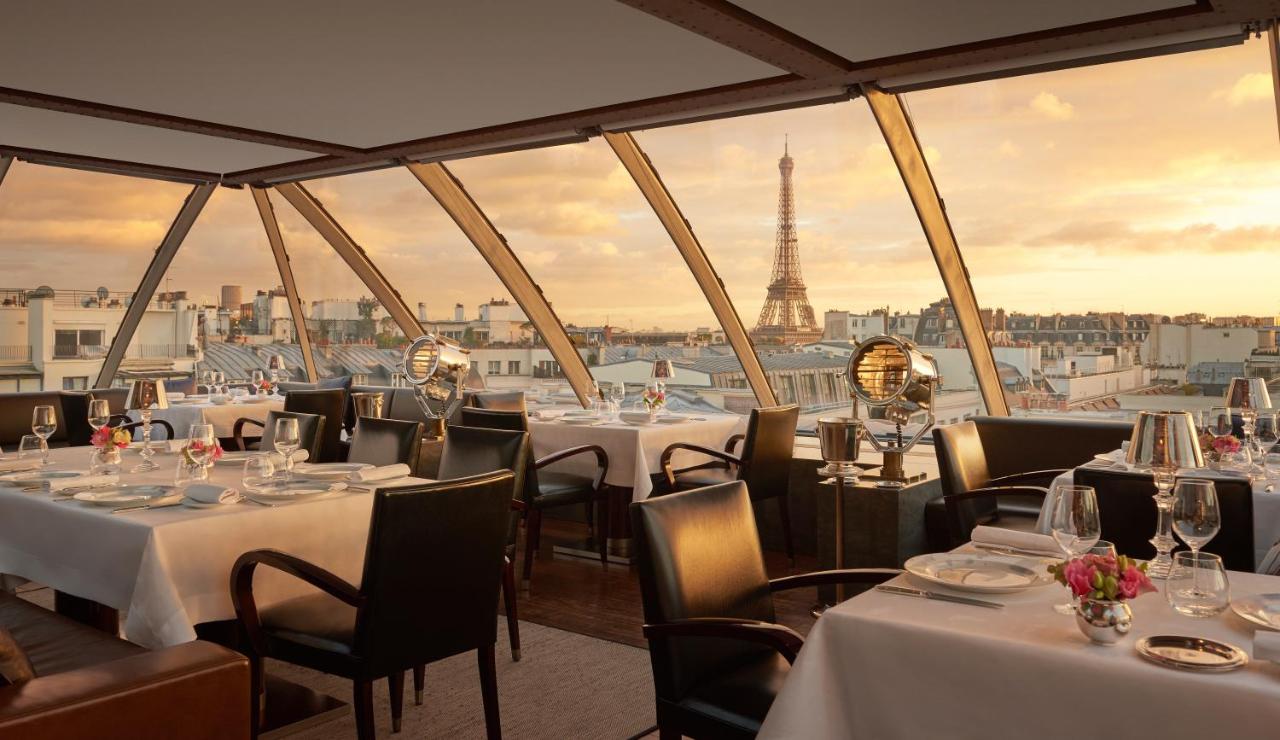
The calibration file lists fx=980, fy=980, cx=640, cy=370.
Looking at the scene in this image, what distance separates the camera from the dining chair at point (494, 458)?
12.2ft

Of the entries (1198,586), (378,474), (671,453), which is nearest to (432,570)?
(378,474)

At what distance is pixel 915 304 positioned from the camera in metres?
6.22

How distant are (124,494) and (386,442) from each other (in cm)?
122

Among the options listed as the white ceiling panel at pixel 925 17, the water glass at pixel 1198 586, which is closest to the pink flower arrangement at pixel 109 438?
the white ceiling panel at pixel 925 17

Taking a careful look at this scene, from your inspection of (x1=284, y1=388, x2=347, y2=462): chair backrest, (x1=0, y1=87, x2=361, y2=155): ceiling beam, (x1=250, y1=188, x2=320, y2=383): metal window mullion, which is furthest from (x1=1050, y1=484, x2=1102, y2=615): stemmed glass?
(x1=250, y1=188, x2=320, y2=383): metal window mullion

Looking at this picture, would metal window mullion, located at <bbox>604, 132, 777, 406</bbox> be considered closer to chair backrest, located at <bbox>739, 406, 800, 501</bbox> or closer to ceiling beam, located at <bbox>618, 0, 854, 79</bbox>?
chair backrest, located at <bbox>739, 406, 800, 501</bbox>

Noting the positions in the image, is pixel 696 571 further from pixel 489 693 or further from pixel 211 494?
pixel 211 494

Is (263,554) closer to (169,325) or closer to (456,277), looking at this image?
(456,277)

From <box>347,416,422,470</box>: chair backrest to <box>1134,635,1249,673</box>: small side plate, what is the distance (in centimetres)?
304

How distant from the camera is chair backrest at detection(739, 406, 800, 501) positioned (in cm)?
521

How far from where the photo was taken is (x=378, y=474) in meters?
3.46

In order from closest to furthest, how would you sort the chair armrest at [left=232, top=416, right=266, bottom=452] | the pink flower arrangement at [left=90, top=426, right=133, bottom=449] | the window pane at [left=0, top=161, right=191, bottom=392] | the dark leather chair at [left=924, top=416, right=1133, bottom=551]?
the pink flower arrangement at [left=90, top=426, right=133, bottom=449]
the dark leather chair at [left=924, top=416, right=1133, bottom=551]
the chair armrest at [left=232, top=416, right=266, bottom=452]
the window pane at [left=0, top=161, right=191, bottom=392]

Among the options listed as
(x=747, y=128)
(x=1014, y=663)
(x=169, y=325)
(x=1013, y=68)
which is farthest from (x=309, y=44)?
(x=169, y=325)

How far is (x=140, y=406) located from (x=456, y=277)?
469 centimetres
